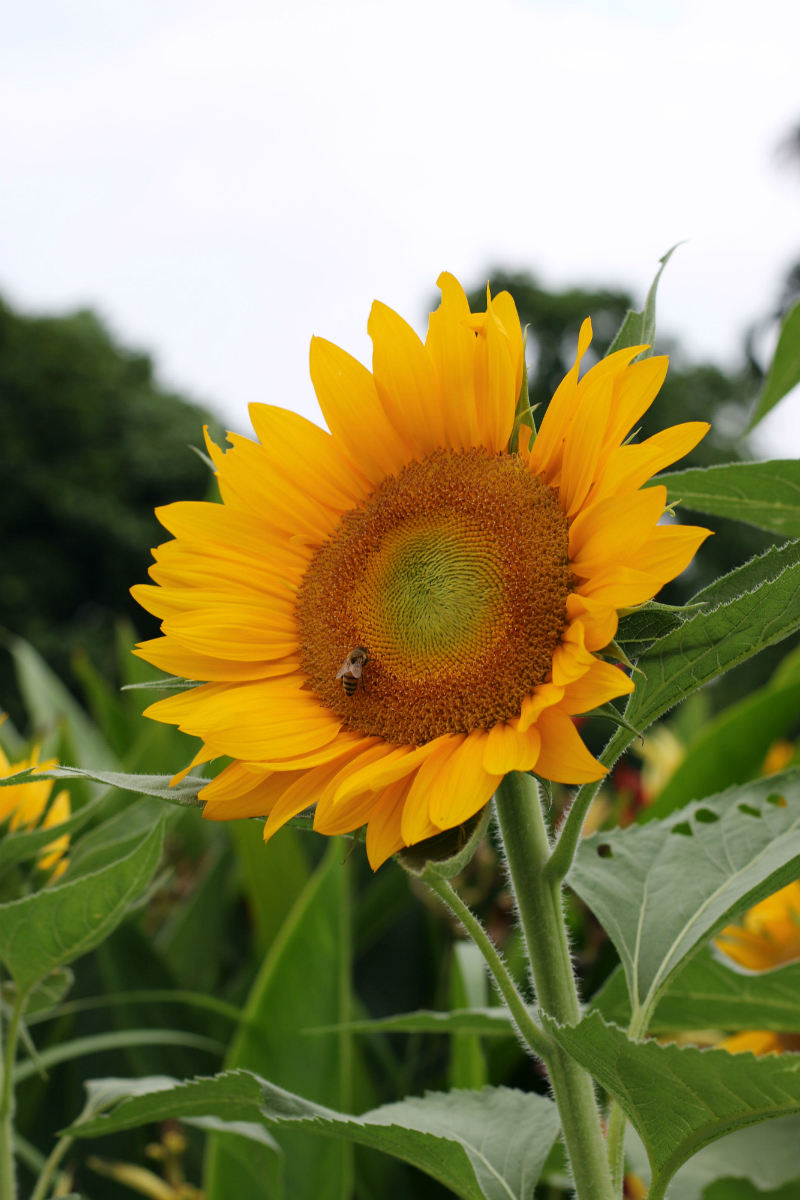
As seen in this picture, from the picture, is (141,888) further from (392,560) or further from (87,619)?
(87,619)

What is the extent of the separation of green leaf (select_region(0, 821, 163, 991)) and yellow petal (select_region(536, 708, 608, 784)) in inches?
10.2

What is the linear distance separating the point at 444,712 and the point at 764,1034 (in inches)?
24.9

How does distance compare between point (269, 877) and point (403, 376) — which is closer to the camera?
point (403, 376)

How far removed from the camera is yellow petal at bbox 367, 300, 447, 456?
0.50 metres

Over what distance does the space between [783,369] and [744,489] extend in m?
0.18

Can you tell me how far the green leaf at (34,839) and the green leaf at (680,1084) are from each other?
372 millimetres

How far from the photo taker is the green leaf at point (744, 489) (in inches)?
21.1

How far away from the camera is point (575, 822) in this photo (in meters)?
0.43

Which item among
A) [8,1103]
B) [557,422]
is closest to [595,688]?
[557,422]

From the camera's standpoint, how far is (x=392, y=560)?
0.54 meters

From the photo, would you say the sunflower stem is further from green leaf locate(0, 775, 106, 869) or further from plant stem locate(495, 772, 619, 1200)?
green leaf locate(0, 775, 106, 869)

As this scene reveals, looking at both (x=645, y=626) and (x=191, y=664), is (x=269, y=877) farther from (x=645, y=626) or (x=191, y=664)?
(x=645, y=626)

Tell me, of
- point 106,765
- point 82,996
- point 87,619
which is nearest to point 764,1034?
point 82,996

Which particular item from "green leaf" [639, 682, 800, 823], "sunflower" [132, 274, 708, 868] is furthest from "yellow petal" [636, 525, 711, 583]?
"green leaf" [639, 682, 800, 823]
